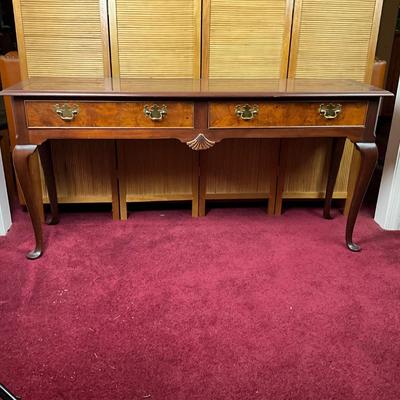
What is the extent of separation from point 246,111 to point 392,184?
1003 mm

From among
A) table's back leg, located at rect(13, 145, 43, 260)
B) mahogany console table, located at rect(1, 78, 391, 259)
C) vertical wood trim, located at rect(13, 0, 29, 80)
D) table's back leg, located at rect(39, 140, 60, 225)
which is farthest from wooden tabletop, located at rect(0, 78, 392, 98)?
table's back leg, located at rect(39, 140, 60, 225)

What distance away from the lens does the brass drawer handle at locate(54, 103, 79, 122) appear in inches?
61.9

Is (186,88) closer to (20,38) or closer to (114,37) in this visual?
(114,37)

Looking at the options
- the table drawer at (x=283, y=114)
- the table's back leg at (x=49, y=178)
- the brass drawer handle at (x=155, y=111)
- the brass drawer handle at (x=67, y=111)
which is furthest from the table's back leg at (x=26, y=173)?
the table drawer at (x=283, y=114)

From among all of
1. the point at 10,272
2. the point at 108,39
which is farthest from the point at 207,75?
the point at 10,272

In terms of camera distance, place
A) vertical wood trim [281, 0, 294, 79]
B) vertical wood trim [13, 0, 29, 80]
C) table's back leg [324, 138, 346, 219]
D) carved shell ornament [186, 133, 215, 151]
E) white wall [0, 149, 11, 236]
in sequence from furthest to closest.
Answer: table's back leg [324, 138, 346, 219], white wall [0, 149, 11, 236], vertical wood trim [281, 0, 294, 79], vertical wood trim [13, 0, 29, 80], carved shell ornament [186, 133, 215, 151]

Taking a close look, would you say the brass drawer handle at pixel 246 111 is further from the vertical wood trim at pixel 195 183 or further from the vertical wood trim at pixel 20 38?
the vertical wood trim at pixel 20 38

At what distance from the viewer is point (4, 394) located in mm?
945

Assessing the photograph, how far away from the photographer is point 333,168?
2215 millimetres

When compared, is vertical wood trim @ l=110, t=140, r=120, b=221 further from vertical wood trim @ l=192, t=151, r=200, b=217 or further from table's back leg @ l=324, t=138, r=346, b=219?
table's back leg @ l=324, t=138, r=346, b=219

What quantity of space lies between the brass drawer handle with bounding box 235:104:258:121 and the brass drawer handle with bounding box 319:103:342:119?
0.89ft

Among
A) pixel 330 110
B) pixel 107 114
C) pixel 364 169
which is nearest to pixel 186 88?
pixel 107 114

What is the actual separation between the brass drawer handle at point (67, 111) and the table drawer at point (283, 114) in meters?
0.52

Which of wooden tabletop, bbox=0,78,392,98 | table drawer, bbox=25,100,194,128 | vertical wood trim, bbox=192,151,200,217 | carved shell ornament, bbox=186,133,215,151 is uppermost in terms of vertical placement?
wooden tabletop, bbox=0,78,392,98
